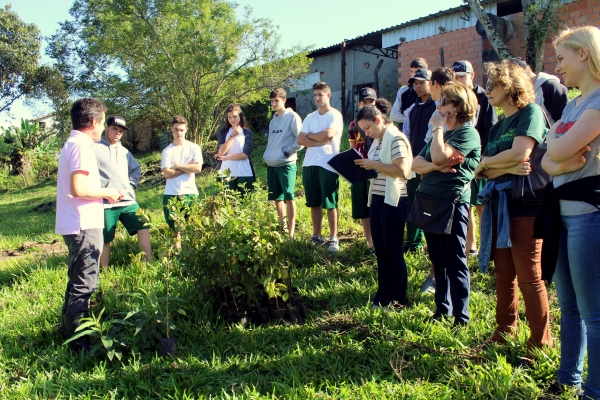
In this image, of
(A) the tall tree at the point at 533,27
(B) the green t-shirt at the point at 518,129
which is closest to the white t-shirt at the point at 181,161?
(B) the green t-shirt at the point at 518,129

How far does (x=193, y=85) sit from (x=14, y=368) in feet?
43.2

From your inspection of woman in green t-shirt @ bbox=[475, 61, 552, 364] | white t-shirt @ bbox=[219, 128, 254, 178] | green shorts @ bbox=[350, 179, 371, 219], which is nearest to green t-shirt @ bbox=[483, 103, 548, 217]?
woman in green t-shirt @ bbox=[475, 61, 552, 364]

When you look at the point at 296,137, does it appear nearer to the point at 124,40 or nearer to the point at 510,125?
the point at 510,125

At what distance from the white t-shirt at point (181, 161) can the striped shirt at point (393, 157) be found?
8.59 ft

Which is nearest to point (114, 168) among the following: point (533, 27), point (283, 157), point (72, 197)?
point (72, 197)

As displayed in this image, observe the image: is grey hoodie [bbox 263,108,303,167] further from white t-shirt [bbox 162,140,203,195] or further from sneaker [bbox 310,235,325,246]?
sneaker [bbox 310,235,325,246]

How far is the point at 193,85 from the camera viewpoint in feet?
51.3

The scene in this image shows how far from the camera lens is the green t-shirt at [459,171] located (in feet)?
11.0

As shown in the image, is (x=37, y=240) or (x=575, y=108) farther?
(x=37, y=240)

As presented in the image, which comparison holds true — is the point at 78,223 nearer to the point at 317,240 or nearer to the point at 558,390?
the point at 317,240

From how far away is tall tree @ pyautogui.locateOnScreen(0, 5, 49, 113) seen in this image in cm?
2725

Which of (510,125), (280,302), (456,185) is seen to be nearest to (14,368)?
(280,302)

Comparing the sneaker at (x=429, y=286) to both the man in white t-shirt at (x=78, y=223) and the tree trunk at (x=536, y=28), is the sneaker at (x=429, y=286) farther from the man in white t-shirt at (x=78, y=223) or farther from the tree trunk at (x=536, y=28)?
the tree trunk at (x=536, y=28)

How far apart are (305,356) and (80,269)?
1.90 metres
